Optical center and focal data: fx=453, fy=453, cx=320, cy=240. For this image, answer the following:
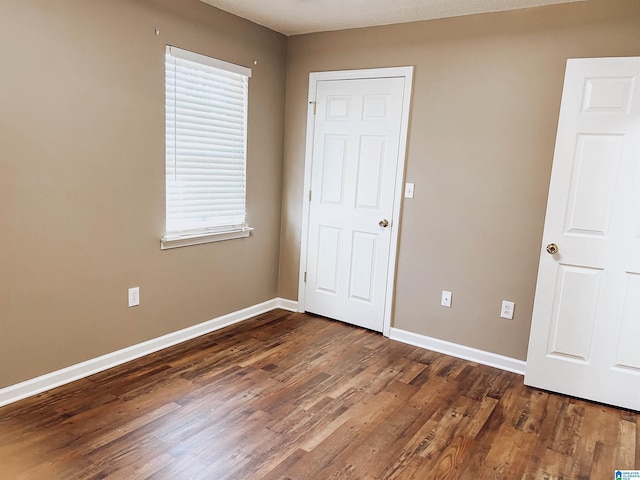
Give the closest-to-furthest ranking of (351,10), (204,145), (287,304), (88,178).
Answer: (88,178) → (351,10) → (204,145) → (287,304)

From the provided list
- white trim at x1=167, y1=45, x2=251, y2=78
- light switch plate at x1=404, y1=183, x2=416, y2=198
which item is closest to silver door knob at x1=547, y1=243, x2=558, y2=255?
light switch plate at x1=404, y1=183, x2=416, y2=198

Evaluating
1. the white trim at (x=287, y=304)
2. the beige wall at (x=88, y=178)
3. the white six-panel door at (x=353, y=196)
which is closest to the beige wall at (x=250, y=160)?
the beige wall at (x=88, y=178)

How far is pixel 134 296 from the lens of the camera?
297cm

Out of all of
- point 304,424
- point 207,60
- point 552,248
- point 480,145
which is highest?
point 207,60

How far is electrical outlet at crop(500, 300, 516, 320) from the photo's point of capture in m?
3.14

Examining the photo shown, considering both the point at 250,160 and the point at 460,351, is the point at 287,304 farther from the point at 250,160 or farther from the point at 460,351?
the point at 460,351

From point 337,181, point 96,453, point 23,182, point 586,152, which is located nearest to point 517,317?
point 586,152

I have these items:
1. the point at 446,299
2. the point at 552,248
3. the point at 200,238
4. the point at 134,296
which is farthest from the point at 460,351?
the point at 134,296

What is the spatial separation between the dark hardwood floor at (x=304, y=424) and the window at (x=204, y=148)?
917 mm

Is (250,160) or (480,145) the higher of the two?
(480,145)

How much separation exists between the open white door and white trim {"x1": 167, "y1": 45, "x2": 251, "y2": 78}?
2.23m

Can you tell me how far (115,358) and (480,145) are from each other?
2.81m

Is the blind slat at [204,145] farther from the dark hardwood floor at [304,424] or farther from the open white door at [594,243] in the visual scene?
the open white door at [594,243]

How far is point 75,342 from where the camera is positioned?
2.67m
